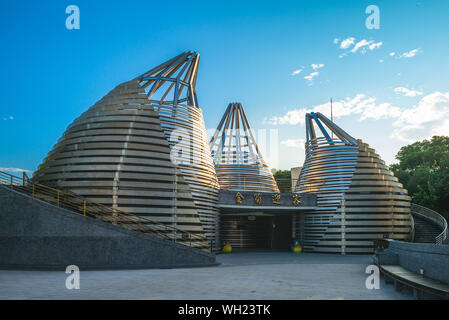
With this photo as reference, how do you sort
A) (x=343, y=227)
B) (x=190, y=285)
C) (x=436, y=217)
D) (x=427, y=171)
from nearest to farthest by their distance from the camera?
1. (x=190, y=285)
2. (x=343, y=227)
3. (x=436, y=217)
4. (x=427, y=171)

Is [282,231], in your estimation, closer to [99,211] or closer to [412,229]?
[412,229]

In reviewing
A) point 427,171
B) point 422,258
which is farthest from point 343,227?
point 427,171

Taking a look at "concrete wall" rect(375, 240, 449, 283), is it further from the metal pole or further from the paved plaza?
the metal pole

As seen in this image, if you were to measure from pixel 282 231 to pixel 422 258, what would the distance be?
2327 centimetres

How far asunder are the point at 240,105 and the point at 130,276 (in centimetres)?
2993

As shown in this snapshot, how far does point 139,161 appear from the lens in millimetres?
20078

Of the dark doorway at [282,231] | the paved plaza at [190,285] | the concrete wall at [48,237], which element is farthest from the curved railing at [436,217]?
the concrete wall at [48,237]

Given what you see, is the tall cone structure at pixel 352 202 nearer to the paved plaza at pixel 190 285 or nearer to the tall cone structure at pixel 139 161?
the tall cone structure at pixel 139 161

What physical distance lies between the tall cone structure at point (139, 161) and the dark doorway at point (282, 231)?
1242 centimetres

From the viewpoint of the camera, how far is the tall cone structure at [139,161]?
19422 mm

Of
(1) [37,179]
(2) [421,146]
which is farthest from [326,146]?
(2) [421,146]

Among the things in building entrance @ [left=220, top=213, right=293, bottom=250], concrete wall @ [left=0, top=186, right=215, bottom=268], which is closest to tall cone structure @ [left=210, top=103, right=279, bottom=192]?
building entrance @ [left=220, top=213, right=293, bottom=250]

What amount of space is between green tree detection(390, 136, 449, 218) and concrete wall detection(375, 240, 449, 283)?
73.7 ft

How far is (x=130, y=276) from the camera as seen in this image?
13.3m
